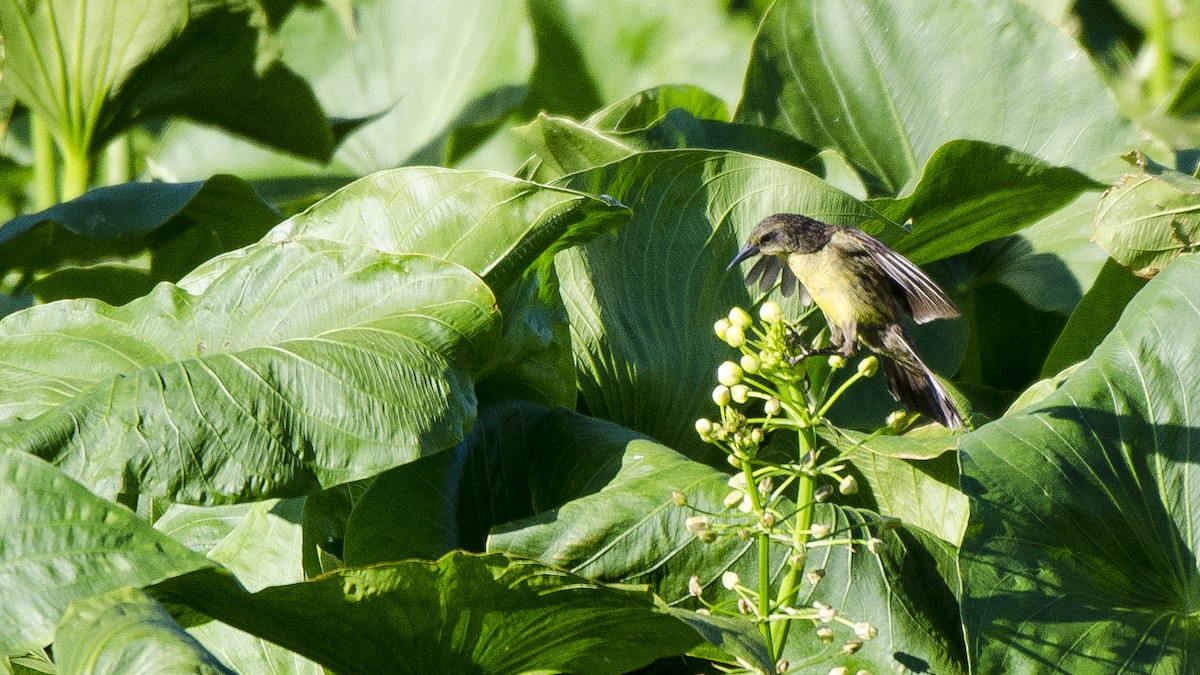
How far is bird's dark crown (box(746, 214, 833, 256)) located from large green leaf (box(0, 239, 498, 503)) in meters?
0.22

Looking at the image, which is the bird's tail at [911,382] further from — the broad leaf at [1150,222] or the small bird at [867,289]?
the broad leaf at [1150,222]

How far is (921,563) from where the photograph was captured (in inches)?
34.9

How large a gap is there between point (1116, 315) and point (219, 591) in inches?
28.0

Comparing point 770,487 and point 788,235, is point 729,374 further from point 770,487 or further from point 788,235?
point 788,235

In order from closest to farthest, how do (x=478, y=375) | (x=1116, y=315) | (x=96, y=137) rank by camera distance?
(x=478, y=375), (x=1116, y=315), (x=96, y=137)

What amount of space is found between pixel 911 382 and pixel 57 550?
20.8 inches

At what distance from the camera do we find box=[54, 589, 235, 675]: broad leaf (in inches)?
25.2

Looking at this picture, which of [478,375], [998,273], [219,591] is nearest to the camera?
[219,591]

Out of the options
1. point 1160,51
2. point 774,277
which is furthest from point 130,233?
point 1160,51

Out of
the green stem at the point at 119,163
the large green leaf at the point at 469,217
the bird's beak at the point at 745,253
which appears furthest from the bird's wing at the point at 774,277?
the green stem at the point at 119,163

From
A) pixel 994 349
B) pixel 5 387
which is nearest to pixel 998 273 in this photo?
pixel 994 349

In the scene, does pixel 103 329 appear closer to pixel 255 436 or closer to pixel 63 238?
pixel 255 436

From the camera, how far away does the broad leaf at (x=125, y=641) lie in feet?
2.10

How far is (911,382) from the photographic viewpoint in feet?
3.11
